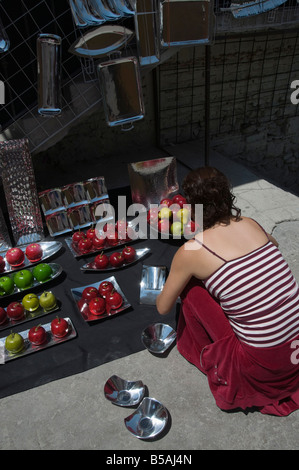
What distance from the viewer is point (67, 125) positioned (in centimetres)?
336

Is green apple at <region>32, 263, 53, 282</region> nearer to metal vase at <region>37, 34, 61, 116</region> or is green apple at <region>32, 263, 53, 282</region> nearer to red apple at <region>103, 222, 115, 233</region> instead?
red apple at <region>103, 222, 115, 233</region>

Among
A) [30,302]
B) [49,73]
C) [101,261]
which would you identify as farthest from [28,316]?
[49,73]

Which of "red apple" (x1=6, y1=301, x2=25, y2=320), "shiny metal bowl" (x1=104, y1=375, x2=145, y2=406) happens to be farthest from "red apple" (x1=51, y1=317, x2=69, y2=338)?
"shiny metal bowl" (x1=104, y1=375, x2=145, y2=406)

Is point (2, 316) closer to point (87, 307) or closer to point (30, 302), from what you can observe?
point (30, 302)

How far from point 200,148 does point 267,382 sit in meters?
3.70

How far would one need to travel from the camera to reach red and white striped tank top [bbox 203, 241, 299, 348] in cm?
171

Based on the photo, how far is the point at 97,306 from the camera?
248cm

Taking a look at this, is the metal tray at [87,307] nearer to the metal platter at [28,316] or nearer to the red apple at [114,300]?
the red apple at [114,300]

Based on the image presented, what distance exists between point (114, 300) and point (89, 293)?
19 centimetres

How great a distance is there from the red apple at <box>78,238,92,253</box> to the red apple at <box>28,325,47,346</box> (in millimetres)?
893

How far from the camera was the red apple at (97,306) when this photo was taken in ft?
8.16

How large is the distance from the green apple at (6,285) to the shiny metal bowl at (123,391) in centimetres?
106

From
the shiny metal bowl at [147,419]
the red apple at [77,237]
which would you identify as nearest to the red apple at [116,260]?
the red apple at [77,237]
